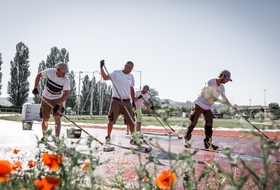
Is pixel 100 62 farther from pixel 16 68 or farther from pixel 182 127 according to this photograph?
pixel 16 68

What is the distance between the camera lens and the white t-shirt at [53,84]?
23.2 feet

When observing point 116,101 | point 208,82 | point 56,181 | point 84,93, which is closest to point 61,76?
point 116,101

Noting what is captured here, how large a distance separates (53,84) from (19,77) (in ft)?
177

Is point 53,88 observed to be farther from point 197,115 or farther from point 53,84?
point 197,115

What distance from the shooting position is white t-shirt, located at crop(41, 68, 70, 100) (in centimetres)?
709

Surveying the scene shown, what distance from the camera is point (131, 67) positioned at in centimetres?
762

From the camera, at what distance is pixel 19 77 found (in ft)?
187

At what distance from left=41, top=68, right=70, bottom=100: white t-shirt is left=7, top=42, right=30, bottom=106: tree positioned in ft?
171

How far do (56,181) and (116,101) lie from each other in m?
6.55

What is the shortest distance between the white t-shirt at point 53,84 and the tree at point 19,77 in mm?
52128

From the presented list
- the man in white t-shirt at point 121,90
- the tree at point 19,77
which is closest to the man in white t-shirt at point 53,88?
the man in white t-shirt at point 121,90

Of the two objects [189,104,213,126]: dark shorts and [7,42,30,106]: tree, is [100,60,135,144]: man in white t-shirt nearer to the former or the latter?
[189,104,213,126]: dark shorts

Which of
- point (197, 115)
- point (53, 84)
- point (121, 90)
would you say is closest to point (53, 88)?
point (53, 84)

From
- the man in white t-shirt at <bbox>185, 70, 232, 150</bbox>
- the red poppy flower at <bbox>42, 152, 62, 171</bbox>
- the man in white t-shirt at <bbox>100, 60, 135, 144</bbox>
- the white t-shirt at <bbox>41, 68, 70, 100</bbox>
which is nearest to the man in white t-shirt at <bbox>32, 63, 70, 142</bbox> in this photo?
the white t-shirt at <bbox>41, 68, 70, 100</bbox>
